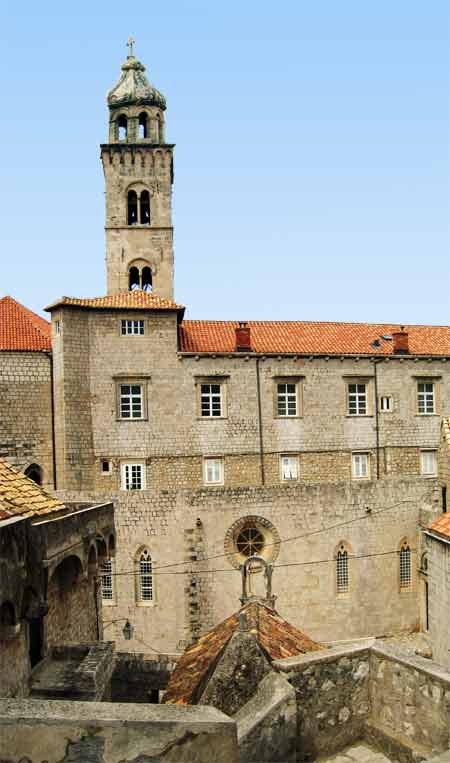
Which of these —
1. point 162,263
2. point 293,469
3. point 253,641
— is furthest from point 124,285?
point 253,641

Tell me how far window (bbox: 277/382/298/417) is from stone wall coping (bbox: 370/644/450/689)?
85.1 feet

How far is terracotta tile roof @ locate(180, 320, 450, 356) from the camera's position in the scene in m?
34.3

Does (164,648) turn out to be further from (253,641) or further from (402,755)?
(402,755)

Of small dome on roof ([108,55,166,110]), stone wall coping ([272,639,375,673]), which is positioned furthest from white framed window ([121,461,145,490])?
small dome on roof ([108,55,166,110])

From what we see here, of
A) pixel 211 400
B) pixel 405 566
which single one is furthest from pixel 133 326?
pixel 405 566

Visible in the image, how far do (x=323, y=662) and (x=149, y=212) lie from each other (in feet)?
136

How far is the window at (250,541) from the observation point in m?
28.0

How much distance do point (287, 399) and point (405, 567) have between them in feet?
30.5

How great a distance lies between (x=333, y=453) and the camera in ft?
113

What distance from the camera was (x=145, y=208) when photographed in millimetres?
46438

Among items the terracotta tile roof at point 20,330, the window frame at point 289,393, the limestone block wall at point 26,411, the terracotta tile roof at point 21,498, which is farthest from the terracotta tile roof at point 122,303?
the terracotta tile roof at point 21,498

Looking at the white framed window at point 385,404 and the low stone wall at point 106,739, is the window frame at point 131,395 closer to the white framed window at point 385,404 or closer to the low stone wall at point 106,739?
the white framed window at point 385,404

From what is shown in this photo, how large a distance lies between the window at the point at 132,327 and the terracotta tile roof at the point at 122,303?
2.25 ft

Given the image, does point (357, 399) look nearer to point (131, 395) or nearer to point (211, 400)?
point (211, 400)
